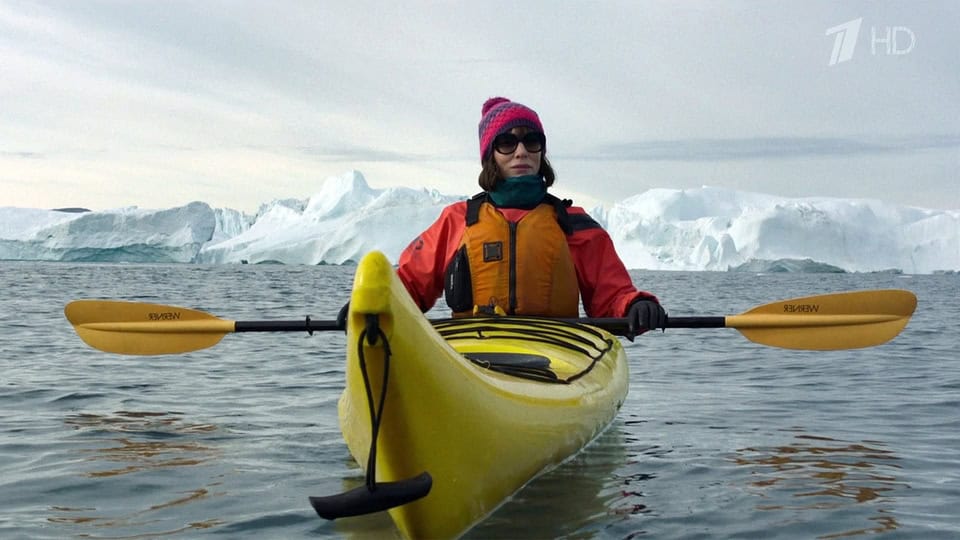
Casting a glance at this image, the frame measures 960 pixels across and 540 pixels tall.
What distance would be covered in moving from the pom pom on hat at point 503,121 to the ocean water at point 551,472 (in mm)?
1616

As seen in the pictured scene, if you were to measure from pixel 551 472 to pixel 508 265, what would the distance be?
1123 mm

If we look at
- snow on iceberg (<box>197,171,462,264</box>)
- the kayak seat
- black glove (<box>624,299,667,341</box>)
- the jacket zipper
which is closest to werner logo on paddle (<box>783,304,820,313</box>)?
black glove (<box>624,299,667,341</box>)

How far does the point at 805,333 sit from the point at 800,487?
77.2 inches

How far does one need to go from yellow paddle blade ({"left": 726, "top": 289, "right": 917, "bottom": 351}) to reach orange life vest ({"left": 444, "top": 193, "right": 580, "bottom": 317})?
5.10ft

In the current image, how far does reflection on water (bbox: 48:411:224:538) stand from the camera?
314 cm

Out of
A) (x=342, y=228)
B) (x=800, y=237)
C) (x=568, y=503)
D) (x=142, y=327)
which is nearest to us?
(x=568, y=503)

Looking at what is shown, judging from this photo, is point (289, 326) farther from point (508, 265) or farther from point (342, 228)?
point (342, 228)

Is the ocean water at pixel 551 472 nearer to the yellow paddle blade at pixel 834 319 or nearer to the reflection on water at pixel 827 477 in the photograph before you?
the reflection on water at pixel 827 477

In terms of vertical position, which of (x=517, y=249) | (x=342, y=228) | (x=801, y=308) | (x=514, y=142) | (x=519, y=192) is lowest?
(x=801, y=308)

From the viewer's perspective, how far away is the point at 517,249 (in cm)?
437

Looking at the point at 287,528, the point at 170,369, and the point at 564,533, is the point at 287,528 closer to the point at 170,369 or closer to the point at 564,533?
the point at 564,533

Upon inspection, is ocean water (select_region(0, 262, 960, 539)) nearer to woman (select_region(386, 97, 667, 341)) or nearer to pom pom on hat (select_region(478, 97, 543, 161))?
woman (select_region(386, 97, 667, 341))

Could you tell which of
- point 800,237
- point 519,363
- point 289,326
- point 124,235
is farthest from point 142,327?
point 124,235

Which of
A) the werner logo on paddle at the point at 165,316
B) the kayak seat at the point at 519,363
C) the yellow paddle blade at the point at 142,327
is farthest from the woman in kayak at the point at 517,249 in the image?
the werner logo on paddle at the point at 165,316
